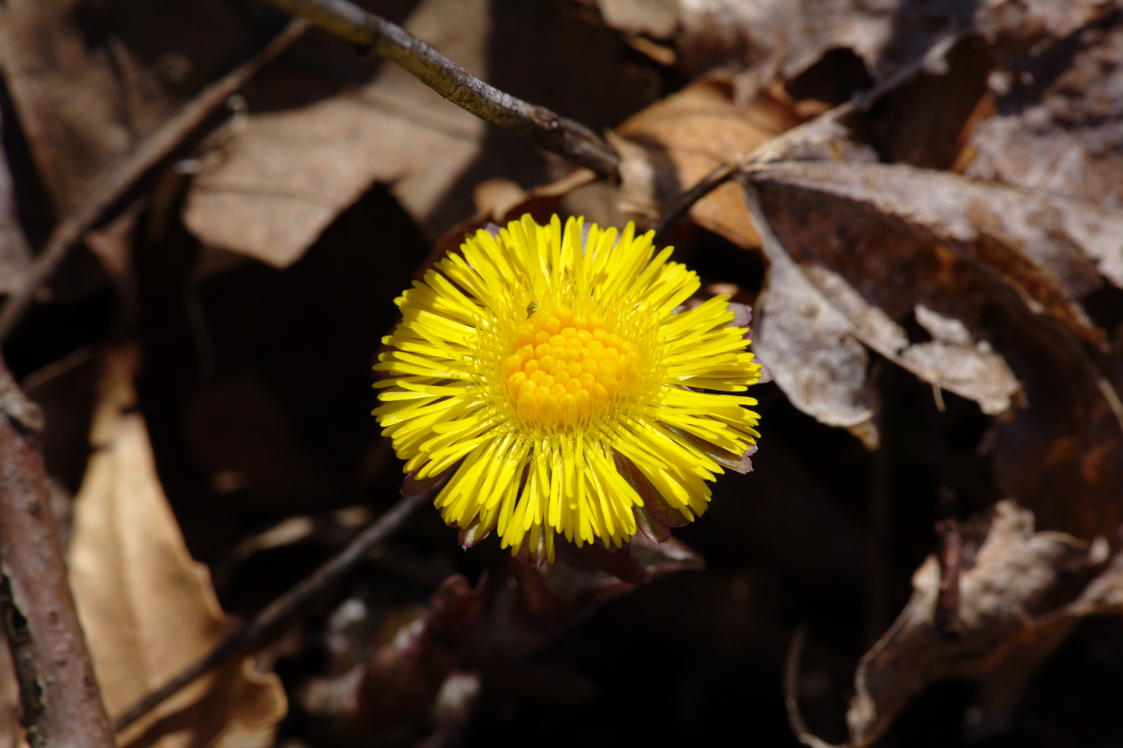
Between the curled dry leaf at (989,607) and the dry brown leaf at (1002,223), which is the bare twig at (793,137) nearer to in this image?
the dry brown leaf at (1002,223)

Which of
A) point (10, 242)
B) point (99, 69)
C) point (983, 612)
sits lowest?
point (10, 242)

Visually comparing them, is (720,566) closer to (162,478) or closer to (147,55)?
(162,478)

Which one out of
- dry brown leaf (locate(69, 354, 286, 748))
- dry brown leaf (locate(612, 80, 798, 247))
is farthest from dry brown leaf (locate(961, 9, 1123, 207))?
dry brown leaf (locate(69, 354, 286, 748))

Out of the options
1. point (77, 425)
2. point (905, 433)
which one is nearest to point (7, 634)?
point (77, 425)

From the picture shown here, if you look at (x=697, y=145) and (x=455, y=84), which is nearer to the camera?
(x=455, y=84)

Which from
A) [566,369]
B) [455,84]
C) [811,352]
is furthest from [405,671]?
[455,84]

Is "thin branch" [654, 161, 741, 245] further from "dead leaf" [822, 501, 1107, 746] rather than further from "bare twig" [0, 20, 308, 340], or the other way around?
"bare twig" [0, 20, 308, 340]

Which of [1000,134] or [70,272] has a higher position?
[1000,134]

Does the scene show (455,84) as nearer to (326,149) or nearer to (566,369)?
(566,369)
